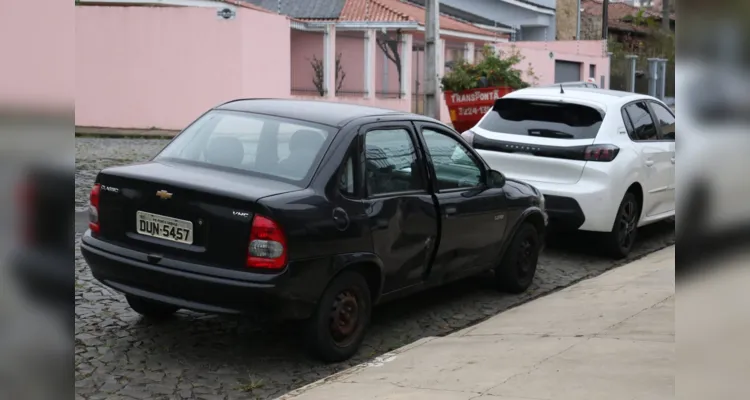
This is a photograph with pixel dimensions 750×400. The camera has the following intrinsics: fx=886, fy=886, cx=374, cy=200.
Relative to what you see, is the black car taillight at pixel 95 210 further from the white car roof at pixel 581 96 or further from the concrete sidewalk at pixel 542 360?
the white car roof at pixel 581 96

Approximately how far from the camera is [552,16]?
151ft

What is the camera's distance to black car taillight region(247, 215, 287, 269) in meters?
5.04

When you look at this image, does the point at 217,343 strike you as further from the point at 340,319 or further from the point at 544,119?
the point at 544,119

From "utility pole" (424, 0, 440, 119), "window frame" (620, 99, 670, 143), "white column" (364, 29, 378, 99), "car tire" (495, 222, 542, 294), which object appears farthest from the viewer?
"white column" (364, 29, 378, 99)

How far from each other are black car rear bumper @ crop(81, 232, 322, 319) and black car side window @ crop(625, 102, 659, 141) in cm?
517

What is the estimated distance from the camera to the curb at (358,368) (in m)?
4.96

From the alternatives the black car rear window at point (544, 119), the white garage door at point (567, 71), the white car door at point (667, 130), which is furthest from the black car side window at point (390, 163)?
the white garage door at point (567, 71)

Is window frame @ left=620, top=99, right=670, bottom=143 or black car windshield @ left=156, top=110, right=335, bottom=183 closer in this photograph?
black car windshield @ left=156, top=110, right=335, bottom=183

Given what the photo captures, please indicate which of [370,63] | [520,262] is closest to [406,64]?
[370,63]

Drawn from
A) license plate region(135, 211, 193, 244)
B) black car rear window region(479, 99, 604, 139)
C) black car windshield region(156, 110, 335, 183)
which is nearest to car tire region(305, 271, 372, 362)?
black car windshield region(156, 110, 335, 183)

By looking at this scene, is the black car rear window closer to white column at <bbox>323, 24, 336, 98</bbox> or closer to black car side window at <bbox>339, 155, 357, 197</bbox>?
black car side window at <bbox>339, 155, 357, 197</bbox>

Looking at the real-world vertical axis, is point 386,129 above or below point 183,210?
above

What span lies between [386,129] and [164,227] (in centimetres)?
179

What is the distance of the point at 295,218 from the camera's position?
5.15m
